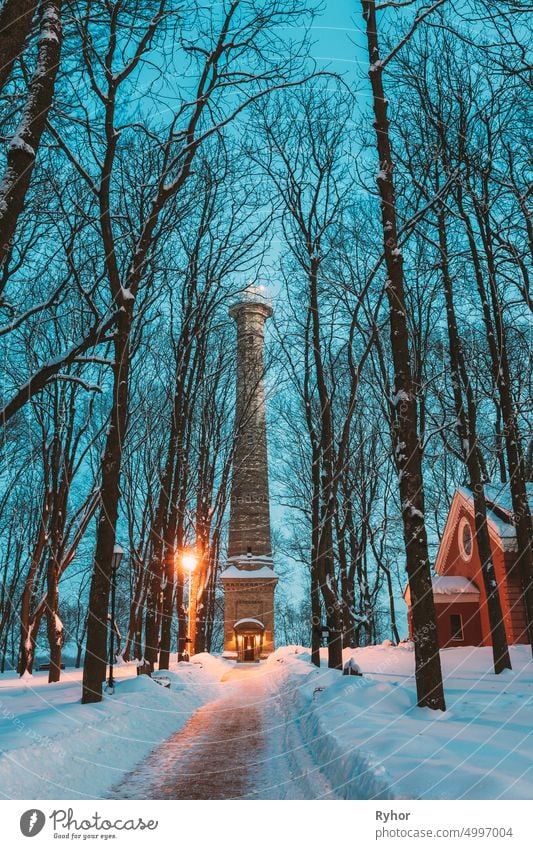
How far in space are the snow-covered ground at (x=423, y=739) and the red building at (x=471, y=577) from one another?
8.92m

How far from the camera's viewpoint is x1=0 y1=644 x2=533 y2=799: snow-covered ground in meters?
4.16

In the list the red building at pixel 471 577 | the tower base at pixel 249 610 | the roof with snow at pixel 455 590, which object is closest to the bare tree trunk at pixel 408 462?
the red building at pixel 471 577

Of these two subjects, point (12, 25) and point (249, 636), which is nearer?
point (12, 25)

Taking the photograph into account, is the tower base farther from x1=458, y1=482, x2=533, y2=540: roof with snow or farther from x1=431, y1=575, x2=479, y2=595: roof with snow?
x1=458, y1=482, x2=533, y2=540: roof with snow

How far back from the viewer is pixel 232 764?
23.7 ft

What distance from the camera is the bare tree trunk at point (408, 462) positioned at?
281 inches

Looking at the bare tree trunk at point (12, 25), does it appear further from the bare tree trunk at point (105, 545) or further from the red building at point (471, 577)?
the red building at point (471, 577)

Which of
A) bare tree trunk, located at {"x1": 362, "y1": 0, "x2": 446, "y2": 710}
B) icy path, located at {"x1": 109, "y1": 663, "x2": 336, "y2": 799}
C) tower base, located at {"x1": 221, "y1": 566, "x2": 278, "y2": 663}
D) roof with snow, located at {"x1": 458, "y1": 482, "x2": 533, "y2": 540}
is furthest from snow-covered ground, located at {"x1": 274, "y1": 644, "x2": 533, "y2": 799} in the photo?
tower base, located at {"x1": 221, "y1": 566, "x2": 278, "y2": 663}

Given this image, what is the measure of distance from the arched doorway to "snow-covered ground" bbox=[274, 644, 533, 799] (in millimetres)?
25409

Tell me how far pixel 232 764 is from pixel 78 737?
1.93 metres

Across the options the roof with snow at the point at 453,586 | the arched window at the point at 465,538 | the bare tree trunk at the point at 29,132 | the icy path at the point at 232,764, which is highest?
the bare tree trunk at the point at 29,132

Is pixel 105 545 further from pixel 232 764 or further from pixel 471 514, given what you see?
pixel 471 514

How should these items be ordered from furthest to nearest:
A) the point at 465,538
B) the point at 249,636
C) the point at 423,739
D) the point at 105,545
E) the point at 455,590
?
the point at 249,636 < the point at 465,538 < the point at 455,590 < the point at 105,545 < the point at 423,739

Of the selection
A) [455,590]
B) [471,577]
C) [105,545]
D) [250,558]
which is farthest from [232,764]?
[250,558]
